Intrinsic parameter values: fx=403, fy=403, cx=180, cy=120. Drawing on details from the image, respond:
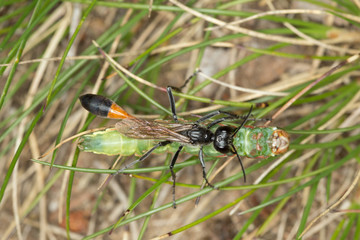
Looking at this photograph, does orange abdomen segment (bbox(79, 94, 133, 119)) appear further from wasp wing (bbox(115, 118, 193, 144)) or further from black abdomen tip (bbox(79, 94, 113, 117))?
wasp wing (bbox(115, 118, 193, 144))

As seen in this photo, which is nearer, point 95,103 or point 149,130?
point 95,103

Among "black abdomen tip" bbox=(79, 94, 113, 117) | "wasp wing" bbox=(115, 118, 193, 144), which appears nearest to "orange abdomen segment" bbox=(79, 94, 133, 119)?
"black abdomen tip" bbox=(79, 94, 113, 117)

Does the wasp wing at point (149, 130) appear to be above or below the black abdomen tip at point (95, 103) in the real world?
below

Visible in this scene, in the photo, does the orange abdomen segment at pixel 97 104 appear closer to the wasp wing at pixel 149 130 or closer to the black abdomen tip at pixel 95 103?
the black abdomen tip at pixel 95 103

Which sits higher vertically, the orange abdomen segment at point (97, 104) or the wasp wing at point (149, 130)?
the orange abdomen segment at point (97, 104)

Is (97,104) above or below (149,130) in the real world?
above

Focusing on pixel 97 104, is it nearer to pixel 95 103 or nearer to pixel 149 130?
pixel 95 103

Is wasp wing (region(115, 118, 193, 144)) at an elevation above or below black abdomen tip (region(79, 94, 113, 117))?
below

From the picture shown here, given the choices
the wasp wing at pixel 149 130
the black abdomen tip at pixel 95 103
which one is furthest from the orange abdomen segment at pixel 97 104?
the wasp wing at pixel 149 130

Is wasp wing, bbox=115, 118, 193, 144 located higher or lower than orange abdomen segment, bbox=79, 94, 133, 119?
lower

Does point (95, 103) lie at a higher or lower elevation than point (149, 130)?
higher

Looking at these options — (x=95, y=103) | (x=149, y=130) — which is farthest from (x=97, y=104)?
(x=149, y=130)
